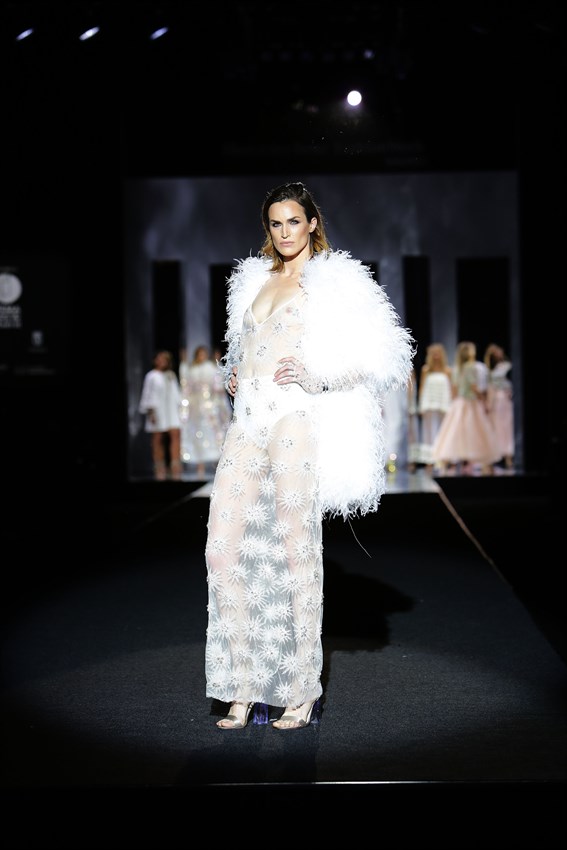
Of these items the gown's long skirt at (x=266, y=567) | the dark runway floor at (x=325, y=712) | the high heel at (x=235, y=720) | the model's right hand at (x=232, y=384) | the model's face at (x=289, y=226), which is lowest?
the dark runway floor at (x=325, y=712)

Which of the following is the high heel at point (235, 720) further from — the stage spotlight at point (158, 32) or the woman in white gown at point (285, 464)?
the stage spotlight at point (158, 32)

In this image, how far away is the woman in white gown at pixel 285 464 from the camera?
298 centimetres

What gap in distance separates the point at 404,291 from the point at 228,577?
1007cm

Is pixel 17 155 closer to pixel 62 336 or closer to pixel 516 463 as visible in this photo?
pixel 62 336

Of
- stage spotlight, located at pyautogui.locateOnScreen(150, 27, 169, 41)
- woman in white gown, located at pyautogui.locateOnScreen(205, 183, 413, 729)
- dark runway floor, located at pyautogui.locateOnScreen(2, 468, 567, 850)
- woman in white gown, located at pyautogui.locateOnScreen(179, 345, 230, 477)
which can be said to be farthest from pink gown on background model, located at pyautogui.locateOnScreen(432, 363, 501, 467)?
woman in white gown, located at pyautogui.locateOnScreen(205, 183, 413, 729)

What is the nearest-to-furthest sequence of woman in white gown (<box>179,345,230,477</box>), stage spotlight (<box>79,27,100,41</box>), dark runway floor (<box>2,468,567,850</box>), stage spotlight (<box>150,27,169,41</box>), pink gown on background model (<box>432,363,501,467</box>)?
dark runway floor (<box>2,468,567,850</box>)
stage spotlight (<box>79,27,100,41</box>)
stage spotlight (<box>150,27,169,41</box>)
pink gown on background model (<box>432,363,501,467</box>)
woman in white gown (<box>179,345,230,477</box>)

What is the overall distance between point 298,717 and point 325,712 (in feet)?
0.63

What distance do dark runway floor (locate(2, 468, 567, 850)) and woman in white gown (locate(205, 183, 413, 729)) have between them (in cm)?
17

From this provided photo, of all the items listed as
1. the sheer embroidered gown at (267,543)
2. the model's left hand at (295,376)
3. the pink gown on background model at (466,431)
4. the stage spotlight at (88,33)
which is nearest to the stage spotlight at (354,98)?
the sheer embroidered gown at (267,543)

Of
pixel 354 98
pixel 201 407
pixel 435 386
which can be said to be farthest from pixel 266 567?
pixel 201 407

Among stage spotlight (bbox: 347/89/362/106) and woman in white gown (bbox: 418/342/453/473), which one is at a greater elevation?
stage spotlight (bbox: 347/89/362/106)

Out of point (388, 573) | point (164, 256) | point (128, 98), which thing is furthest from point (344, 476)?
point (164, 256)

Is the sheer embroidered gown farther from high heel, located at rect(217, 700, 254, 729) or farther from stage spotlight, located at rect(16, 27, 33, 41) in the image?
stage spotlight, located at rect(16, 27, 33, 41)

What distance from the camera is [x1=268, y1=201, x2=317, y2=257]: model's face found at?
3.01 meters
